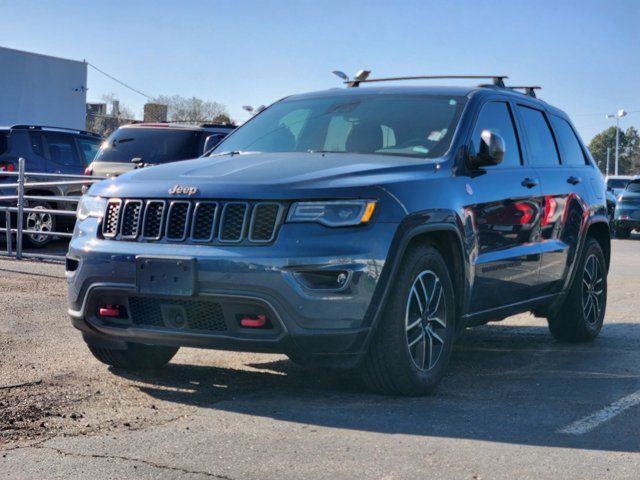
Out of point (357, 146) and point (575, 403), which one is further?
point (357, 146)

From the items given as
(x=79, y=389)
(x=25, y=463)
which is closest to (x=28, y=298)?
(x=79, y=389)

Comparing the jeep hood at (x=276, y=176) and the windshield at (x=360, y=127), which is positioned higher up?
the windshield at (x=360, y=127)

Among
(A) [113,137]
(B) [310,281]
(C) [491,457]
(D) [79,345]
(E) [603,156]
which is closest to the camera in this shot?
(C) [491,457]

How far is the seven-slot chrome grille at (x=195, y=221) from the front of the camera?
556cm

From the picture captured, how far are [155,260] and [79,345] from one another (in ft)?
7.39

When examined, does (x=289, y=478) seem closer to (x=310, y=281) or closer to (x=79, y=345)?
(x=310, y=281)

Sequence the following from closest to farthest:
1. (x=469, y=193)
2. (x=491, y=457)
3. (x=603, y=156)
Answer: (x=491, y=457) → (x=469, y=193) → (x=603, y=156)

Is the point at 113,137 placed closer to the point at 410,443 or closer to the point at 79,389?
the point at 79,389

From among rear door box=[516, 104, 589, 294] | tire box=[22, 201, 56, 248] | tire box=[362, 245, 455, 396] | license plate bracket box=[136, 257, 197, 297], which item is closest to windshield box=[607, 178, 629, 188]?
tire box=[22, 201, 56, 248]

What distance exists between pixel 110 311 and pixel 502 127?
2981 millimetres

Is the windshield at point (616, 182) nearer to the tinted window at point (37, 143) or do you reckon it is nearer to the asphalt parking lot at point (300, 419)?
the tinted window at point (37, 143)

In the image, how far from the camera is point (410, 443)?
5.03m

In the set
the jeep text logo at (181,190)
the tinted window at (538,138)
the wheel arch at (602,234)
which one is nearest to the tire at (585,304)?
the wheel arch at (602,234)

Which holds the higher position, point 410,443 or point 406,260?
point 406,260
